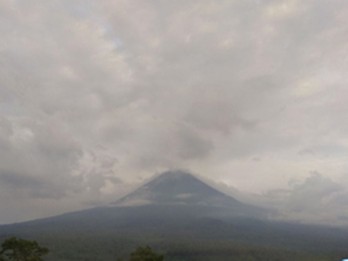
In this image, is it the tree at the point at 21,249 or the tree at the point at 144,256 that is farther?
the tree at the point at 21,249

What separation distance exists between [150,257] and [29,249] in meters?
19.5

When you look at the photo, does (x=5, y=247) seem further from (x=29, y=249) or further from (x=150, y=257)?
(x=150, y=257)

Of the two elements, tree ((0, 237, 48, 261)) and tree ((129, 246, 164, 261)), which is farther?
tree ((0, 237, 48, 261))

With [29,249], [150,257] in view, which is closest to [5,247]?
[29,249]

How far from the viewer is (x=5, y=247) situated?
211 feet

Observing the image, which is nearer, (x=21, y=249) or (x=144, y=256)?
(x=144, y=256)

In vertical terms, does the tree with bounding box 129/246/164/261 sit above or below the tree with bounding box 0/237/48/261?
below

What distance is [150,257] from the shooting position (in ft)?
207

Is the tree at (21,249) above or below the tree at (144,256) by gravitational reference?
above

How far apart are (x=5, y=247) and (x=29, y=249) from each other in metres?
3.71

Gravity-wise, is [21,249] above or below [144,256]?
above

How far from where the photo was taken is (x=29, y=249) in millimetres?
64625
